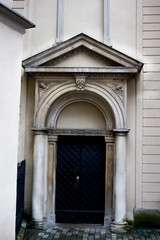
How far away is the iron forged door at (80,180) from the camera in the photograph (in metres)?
7.44

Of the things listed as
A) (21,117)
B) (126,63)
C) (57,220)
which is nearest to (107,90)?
(126,63)

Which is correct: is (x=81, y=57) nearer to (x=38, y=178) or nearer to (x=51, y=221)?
(x=38, y=178)

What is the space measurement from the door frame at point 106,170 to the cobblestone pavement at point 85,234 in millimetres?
393

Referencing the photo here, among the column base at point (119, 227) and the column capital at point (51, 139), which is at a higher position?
the column capital at point (51, 139)

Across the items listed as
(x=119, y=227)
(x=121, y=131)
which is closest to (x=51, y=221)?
(x=119, y=227)

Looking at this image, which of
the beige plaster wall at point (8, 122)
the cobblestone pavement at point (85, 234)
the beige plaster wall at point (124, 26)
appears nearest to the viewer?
the beige plaster wall at point (8, 122)

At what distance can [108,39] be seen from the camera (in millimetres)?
7352

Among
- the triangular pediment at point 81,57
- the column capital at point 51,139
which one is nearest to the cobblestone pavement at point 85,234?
the column capital at point 51,139

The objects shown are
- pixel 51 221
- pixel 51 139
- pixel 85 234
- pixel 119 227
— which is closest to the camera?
pixel 85 234

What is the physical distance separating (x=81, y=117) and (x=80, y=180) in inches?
65.4

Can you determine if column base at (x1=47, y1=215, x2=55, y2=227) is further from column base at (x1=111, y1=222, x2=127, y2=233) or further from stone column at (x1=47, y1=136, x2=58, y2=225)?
column base at (x1=111, y1=222, x2=127, y2=233)

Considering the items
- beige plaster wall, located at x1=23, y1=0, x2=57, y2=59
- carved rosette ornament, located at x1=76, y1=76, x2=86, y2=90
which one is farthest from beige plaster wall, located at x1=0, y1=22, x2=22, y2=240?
beige plaster wall, located at x1=23, y1=0, x2=57, y2=59

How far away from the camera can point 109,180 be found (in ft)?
23.8

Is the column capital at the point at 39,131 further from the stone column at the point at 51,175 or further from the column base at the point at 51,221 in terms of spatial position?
the column base at the point at 51,221
